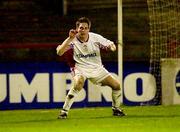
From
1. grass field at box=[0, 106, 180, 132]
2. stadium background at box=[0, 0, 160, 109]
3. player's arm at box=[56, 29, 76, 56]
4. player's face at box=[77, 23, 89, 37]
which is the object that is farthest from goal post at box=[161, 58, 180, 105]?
stadium background at box=[0, 0, 160, 109]

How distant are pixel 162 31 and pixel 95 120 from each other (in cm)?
447

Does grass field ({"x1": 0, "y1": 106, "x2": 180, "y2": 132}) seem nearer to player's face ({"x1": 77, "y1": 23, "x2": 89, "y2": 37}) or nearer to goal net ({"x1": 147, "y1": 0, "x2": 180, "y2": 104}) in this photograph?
goal net ({"x1": 147, "y1": 0, "x2": 180, "y2": 104})

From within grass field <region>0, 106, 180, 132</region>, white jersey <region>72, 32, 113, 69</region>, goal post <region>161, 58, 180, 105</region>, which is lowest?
grass field <region>0, 106, 180, 132</region>

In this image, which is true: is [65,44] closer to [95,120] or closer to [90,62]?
[90,62]

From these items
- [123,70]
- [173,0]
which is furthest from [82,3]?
[123,70]

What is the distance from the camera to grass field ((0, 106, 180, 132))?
876cm

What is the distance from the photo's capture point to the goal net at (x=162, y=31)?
13.0 metres

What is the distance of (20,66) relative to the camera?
12727mm

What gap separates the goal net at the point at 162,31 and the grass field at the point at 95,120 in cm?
126

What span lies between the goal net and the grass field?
1258mm

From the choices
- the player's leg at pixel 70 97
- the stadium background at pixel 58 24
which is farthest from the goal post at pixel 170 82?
the stadium background at pixel 58 24

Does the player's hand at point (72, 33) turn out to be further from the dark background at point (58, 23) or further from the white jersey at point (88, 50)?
the dark background at point (58, 23)

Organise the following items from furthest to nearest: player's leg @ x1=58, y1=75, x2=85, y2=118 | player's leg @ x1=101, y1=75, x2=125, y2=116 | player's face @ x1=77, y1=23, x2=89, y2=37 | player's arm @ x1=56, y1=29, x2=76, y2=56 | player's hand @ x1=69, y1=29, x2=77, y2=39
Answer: player's leg @ x1=101, y1=75, x2=125, y2=116, player's leg @ x1=58, y1=75, x2=85, y2=118, player's face @ x1=77, y1=23, x2=89, y2=37, player's arm @ x1=56, y1=29, x2=76, y2=56, player's hand @ x1=69, y1=29, x2=77, y2=39

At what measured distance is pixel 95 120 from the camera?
990cm
